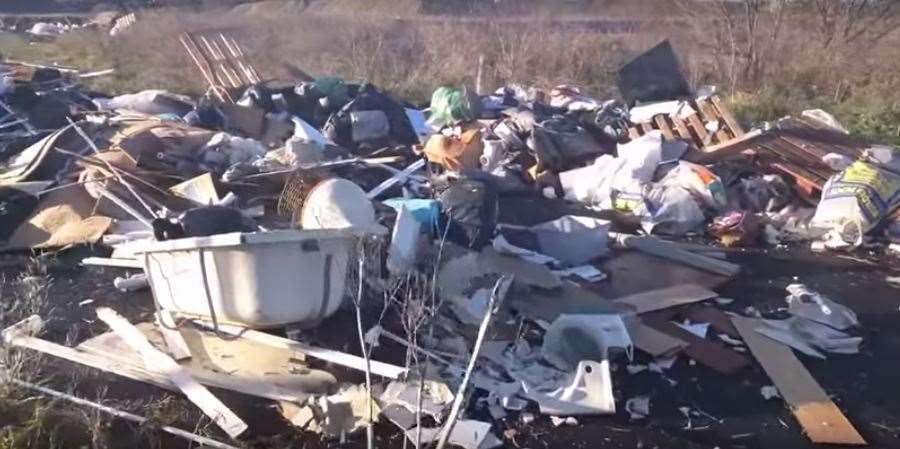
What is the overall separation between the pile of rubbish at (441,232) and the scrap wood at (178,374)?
1cm

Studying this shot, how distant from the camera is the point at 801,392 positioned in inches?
194

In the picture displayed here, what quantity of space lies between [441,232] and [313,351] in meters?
1.73

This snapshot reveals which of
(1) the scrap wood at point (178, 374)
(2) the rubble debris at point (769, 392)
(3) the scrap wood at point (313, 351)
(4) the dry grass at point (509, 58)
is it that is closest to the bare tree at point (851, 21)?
(4) the dry grass at point (509, 58)

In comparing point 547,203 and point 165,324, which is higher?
point 165,324

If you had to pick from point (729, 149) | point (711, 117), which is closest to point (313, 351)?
point (729, 149)

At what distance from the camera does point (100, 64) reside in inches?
623

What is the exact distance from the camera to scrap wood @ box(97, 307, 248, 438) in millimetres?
4250

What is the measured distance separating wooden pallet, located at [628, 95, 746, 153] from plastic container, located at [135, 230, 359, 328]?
18.0 ft

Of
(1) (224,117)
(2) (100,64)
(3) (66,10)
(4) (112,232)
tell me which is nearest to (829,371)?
(4) (112,232)

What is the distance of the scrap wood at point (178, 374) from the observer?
167 inches

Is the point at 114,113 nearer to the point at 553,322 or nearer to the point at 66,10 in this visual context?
the point at 553,322

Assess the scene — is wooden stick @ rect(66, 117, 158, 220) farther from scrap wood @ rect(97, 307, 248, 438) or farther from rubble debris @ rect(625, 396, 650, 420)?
rubble debris @ rect(625, 396, 650, 420)

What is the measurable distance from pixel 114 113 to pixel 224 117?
1129 mm

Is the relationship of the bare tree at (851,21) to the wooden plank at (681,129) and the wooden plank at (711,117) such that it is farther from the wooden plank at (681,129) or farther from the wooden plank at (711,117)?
the wooden plank at (681,129)
